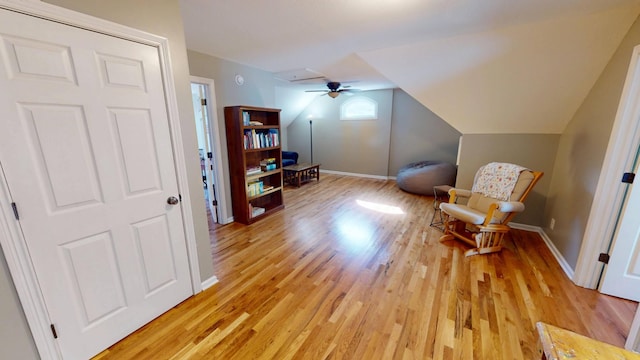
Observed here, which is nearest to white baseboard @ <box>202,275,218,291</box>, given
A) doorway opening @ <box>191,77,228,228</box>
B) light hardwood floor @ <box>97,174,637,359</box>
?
light hardwood floor @ <box>97,174,637,359</box>

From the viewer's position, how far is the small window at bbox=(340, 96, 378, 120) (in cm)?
623

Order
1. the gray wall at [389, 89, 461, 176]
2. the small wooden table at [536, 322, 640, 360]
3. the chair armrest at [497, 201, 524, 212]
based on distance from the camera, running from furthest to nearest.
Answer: the gray wall at [389, 89, 461, 176] < the chair armrest at [497, 201, 524, 212] < the small wooden table at [536, 322, 640, 360]

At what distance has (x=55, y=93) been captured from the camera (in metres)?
1.24

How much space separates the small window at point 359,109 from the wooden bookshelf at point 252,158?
10.1 feet

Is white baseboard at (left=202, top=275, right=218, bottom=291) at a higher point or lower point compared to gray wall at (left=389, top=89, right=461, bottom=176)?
lower

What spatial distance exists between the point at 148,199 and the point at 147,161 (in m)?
0.27

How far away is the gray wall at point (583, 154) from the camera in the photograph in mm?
1989

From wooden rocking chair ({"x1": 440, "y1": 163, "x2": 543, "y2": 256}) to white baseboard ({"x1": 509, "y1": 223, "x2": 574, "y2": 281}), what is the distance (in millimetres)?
521

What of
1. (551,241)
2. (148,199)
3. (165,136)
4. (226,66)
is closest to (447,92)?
(551,241)

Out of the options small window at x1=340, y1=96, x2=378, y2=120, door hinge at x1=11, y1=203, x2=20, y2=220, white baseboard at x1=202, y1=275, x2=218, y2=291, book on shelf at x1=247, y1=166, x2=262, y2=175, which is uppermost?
small window at x1=340, y1=96, x2=378, y2=120

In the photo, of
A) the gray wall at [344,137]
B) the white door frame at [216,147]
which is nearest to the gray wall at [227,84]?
the white door frame at [216,147]

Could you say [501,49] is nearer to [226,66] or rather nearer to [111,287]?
[226,66]

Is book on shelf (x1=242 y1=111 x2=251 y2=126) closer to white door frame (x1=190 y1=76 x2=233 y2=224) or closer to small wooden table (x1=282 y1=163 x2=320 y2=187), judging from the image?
white door frame (x1=190 y1=76 x2=233 y2=224)

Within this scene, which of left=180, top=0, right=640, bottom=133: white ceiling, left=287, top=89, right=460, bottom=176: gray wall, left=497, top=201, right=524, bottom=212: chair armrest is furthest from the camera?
left=287, top=89, right=460, bottom=176: gray wall
